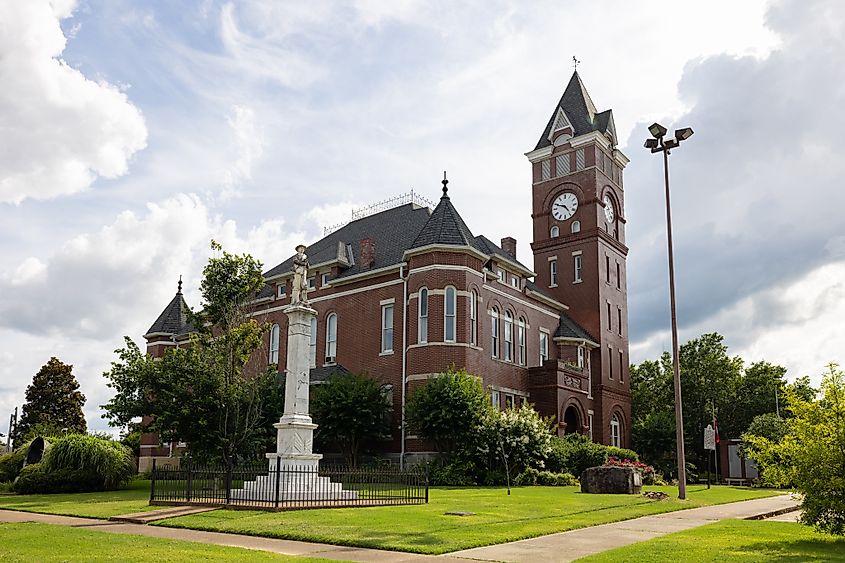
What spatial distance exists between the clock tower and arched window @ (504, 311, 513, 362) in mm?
5233

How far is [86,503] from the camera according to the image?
24.0 metres

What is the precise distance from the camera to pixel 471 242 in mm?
39406

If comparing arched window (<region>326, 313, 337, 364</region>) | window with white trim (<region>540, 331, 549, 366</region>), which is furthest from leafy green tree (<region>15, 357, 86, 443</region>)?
window with white trim (<region>540, 331, 549, 366</region>)

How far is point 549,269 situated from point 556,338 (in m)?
6.10

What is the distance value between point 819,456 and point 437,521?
24.8 ft

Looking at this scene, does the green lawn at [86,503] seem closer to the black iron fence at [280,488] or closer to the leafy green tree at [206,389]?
the black iron fence at [280,488]

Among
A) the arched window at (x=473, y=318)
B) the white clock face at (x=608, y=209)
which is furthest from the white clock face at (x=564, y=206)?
the arched window at (x=473, y=318)

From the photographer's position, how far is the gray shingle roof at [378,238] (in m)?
43.2

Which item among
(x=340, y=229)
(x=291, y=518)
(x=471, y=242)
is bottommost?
(x=291, y=518)

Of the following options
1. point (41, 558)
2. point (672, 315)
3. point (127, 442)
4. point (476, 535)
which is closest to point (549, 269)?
point (672, 315)

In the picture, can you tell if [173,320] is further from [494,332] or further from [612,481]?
[612,481]

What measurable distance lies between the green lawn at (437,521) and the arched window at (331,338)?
843 inches

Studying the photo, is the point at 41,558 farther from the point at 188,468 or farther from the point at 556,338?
the point at 556,338

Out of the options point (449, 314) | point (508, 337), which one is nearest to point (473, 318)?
point (449, 314)
